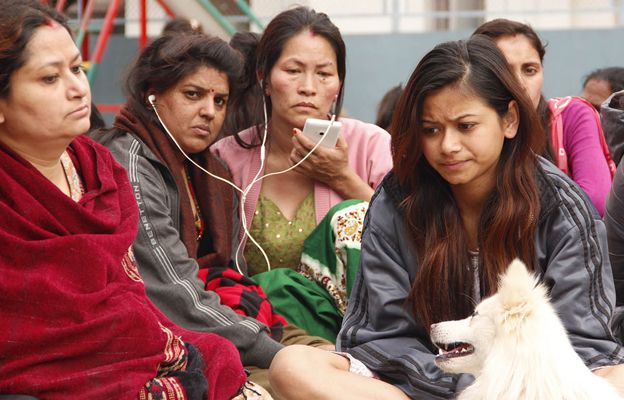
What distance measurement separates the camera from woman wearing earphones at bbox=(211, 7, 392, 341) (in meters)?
3.90

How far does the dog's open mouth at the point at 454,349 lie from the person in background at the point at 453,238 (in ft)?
0.19

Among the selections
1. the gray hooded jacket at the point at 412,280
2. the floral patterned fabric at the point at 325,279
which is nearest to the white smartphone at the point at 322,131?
the floral patterned fabric at the point at 325,279

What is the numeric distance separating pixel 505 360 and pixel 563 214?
625 mm

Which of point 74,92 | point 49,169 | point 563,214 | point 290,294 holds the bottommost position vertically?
point 290,294

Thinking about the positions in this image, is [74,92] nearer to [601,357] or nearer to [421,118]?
[421,118]

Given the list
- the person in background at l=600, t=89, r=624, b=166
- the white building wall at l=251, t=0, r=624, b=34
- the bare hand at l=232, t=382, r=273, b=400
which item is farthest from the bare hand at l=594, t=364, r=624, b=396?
the white building wall at l=251, t=0, r=624, b=34

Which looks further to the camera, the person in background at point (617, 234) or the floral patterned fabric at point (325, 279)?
the floral patterned fabric at point (325, 279)

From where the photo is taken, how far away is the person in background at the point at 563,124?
4.41m

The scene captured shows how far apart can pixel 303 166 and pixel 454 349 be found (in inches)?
55.5

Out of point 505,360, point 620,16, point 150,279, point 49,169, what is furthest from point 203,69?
point 620,16

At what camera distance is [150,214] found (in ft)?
11.5

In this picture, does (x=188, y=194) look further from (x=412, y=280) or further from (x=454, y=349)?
(x=454, y=349)

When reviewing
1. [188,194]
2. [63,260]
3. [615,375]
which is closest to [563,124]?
[188,194]

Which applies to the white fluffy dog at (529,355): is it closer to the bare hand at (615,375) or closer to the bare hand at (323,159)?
the bare hand at (615,375)
